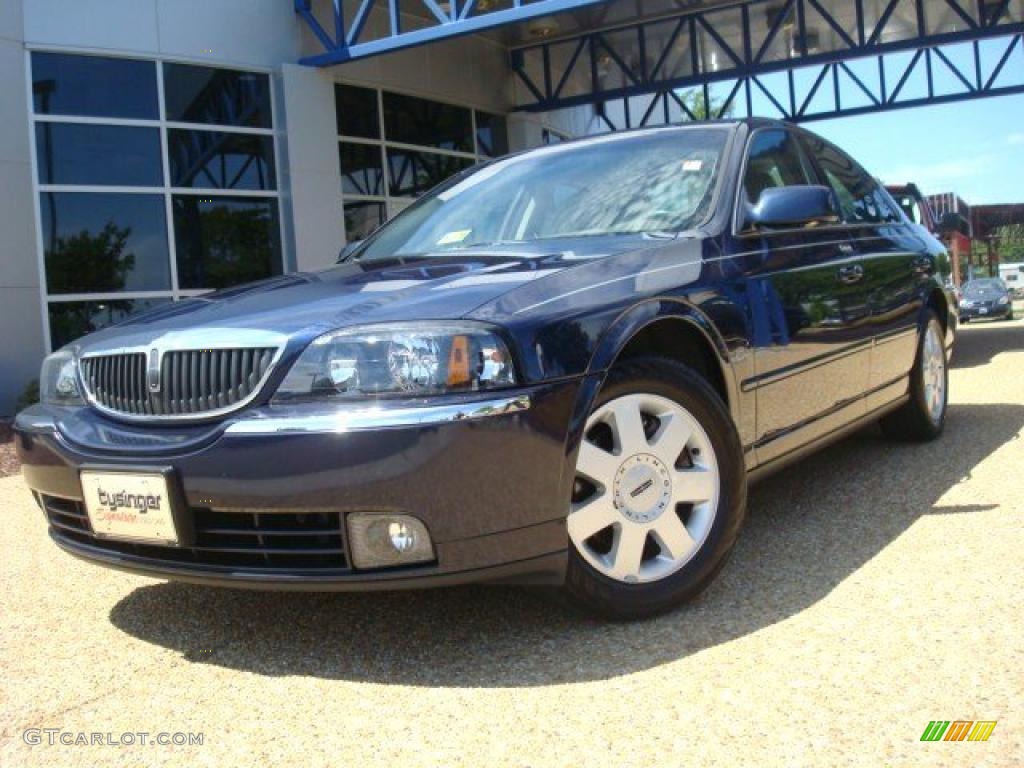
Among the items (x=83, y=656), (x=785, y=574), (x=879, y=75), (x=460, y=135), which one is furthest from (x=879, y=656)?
(x=879, y=75)

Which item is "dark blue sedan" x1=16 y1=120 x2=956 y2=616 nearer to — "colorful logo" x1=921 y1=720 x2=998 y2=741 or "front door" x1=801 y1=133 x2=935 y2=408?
"front door" x1=801 y1=133 x2=935 y2=408

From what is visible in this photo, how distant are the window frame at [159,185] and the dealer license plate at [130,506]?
787 cm

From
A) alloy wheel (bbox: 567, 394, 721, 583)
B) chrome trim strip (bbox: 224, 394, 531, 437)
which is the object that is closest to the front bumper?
chrome trim strip (bbox: 224, 394, 531, 437)

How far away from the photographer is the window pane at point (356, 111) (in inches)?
483

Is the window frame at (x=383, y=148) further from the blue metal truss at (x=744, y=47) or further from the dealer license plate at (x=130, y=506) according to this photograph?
the dealer license plate at (x=130, y=506)

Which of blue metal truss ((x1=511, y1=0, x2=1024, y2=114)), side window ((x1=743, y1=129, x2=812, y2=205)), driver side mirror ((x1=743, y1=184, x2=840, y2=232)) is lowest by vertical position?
driver side mirror ((x1=743, y1=184, x2=840, y2=232))

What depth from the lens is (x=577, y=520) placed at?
2.52 meters

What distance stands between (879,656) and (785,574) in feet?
2.34

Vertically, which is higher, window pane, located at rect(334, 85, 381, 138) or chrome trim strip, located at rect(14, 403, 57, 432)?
window pane, located at rect(334, 85, 381, 138)

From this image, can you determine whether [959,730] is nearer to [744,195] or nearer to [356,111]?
[744,195]

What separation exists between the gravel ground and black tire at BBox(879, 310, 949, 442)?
123 centimetres

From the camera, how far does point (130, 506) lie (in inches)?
99.7

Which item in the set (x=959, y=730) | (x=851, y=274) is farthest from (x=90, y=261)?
(x=959, y=730)

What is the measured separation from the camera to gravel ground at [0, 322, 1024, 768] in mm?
2047
